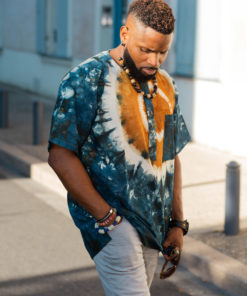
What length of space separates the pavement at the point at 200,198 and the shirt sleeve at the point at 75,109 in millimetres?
2323

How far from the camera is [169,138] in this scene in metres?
2.57

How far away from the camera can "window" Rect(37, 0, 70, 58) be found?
1485 centimetres

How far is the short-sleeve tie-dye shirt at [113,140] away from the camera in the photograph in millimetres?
2326

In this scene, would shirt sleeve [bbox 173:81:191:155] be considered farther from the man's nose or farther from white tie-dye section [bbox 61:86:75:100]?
white tie-dye section [bbox 61:86:75:100]

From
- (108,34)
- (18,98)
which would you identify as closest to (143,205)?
(108,34)

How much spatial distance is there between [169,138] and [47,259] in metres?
2.65

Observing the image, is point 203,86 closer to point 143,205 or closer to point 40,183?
point 40,183

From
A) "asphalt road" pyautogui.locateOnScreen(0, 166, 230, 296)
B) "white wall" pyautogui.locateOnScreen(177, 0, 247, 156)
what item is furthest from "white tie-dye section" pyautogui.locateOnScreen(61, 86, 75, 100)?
"white wall" pyautogui.locateOnScreen(177, 0, 247, 156)

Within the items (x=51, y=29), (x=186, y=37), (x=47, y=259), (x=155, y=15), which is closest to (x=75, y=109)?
(x=155, y=15)

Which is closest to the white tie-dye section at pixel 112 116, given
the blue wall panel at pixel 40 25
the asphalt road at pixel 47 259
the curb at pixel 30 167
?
the asphalt road at pixel 47 259

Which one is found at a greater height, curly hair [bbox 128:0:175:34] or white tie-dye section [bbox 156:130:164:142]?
curly hair [bbox 128:0:175:34]

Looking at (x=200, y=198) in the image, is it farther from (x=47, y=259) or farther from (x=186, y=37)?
(x=186, y=37)

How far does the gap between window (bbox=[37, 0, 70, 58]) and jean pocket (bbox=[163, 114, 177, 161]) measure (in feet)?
40.8

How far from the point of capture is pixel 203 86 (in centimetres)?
979
